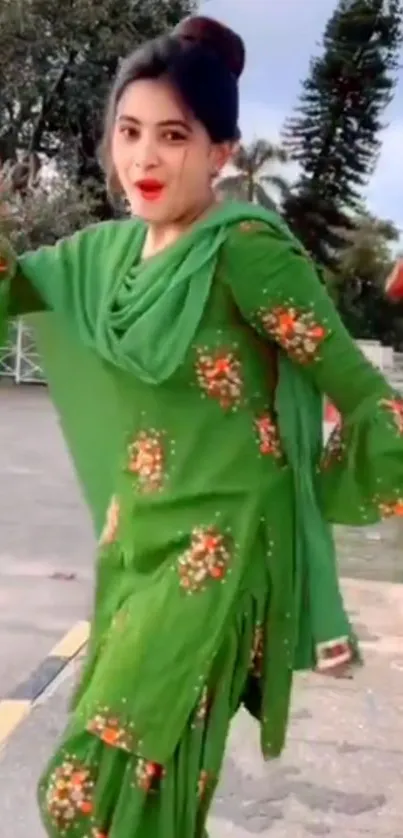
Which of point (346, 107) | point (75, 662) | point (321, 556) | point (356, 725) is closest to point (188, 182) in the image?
point (321, 556)

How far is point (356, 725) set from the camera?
3.45 metres

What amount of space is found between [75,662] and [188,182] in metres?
2.37

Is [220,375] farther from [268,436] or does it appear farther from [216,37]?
[216,37]

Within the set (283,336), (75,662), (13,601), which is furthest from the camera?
(13,601)

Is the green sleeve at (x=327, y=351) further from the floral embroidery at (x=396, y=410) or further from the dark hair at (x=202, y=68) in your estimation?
the dark hair at (x=202, y=68)

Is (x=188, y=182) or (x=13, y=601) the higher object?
(x=188, y=182)

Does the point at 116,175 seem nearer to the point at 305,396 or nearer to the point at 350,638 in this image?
the point at 305,396

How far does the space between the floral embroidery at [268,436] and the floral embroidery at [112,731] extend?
0.40 meters

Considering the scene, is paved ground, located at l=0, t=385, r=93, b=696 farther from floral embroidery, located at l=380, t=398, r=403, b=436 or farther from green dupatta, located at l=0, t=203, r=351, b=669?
floral embroidery, located at l=380, t=398, r=403, b=436

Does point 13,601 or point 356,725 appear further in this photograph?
point 13,601

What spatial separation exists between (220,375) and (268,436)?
0.37ft

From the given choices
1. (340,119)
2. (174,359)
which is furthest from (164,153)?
(340,119)

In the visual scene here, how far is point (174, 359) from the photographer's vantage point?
1811 millimetres

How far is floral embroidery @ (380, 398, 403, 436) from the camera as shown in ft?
6.01
